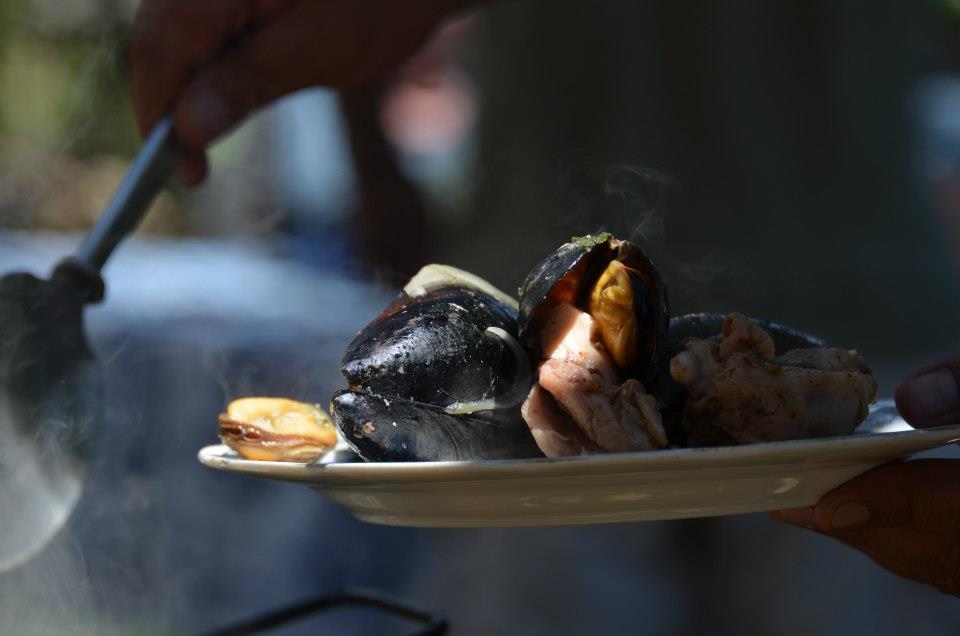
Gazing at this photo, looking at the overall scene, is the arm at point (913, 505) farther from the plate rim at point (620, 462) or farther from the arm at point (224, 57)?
the arm at point (224, 57)

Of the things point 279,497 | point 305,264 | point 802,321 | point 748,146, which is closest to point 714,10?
point 748,146

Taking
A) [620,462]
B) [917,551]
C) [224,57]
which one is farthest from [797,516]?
[224,57]

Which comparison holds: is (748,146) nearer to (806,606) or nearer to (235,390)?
(806,606)

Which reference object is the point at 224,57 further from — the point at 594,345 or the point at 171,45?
the point at 594,345

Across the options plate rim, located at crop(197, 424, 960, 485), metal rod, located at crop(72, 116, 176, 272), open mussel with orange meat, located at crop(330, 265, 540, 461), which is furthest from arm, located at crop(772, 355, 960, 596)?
metal rod, located at crop(72, 116, 176, 272)

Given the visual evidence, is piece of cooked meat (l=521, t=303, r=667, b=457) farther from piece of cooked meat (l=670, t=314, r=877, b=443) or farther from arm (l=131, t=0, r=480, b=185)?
arm (l=131, t=0, r=480, b=185)

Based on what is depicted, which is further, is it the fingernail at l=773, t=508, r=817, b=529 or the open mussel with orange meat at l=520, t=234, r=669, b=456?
the fingernail at l=773, t=508, r=817, b=529

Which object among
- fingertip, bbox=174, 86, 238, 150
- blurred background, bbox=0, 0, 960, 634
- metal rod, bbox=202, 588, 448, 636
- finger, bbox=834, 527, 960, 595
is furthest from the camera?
blurred background, bbox=0, 0, 960, 634
